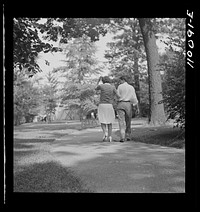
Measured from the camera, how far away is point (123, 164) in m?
3.57

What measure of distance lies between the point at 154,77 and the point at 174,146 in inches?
44.5

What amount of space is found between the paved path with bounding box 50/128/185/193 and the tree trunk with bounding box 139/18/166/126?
2.58ft

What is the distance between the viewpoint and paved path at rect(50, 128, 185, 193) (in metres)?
3.03

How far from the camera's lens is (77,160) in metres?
3.74

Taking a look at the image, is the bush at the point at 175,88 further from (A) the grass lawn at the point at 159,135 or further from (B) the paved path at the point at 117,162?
(B) the paved path at the point at 117,162

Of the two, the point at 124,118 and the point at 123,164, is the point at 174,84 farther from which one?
the point at 123,164

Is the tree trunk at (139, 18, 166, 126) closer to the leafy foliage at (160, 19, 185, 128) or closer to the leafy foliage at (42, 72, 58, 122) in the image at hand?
the leafy foliage at (160, 19, 185, 128)

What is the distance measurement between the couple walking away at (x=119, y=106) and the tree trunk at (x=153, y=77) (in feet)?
1.04

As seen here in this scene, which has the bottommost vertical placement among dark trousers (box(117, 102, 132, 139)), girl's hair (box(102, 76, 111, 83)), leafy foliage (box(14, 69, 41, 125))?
dark trousers (box(117, 102, 132, 139))

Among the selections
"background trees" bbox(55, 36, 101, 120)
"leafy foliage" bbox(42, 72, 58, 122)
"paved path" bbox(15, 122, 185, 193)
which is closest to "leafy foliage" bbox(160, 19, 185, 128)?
"paved path" bbox(15, 122, 185, 193)
